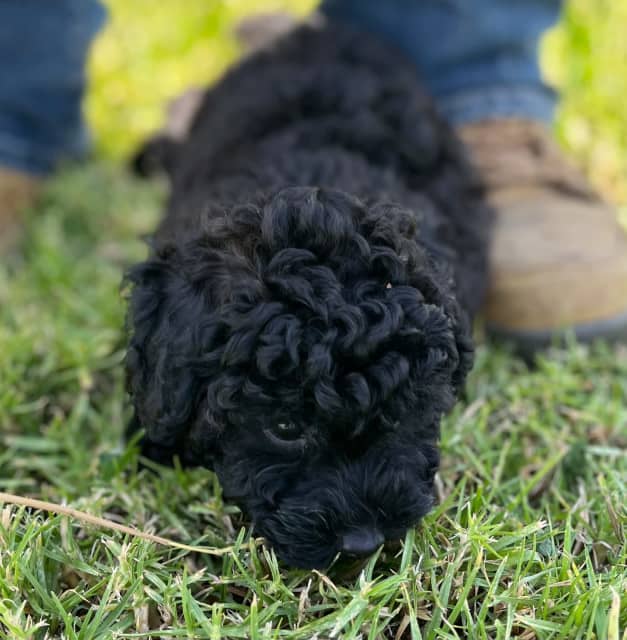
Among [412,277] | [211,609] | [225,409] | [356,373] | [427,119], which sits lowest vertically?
[211,609]

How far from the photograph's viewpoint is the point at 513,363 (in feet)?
10.4

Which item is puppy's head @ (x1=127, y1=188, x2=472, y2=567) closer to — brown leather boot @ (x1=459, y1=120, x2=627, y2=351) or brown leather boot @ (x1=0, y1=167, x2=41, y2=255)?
brown leather boot @ (x1=459, y1=120, x2=627, y2=351)

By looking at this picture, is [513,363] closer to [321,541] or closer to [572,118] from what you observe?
[321,541]

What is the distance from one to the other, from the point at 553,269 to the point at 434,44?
148 cm

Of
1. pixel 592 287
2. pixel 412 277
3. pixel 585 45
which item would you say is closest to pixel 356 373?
pixel 412 277

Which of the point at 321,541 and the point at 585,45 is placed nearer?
the point at 321,541

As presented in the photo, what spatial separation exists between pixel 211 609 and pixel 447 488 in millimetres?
809

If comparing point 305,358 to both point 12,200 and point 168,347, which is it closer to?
point 168,347

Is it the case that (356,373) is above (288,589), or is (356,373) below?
above

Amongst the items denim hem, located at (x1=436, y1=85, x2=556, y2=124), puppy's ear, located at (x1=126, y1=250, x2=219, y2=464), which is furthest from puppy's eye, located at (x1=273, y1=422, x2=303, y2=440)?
denim hem, located at (x1=436, y1=85, x2=556, y2=124)

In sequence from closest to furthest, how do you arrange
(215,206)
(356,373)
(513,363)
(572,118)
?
(356,373)
(215,206)
(513,363)
(572,118)

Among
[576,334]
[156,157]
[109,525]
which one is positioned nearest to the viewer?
[109,525]

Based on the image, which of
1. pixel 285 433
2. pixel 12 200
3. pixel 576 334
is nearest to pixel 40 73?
pixel 12 200

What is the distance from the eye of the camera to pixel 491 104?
159 inches
